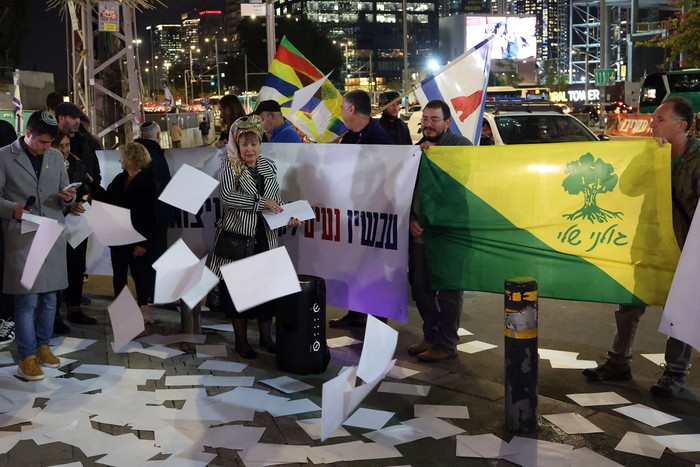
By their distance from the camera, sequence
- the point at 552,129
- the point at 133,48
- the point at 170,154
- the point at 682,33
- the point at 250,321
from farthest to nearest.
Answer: the point at 682,33
the point at 552,129
the point at 133,48
the point at 170,154
the point at 250,321

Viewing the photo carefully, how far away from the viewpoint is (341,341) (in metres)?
7.77

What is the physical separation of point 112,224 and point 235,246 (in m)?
1.11

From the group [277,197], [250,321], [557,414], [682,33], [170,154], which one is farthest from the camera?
[682,33]

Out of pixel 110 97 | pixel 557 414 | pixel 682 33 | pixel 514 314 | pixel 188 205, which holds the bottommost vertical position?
pixel 557 414

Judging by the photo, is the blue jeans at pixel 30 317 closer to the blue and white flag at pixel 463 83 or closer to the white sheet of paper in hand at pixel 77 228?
the white sheet of paper in hand at pixel 77 228

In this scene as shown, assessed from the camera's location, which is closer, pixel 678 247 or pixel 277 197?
pixel 678 247

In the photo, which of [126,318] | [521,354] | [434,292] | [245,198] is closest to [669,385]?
[521,354]

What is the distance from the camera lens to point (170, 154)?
9227 millimetres

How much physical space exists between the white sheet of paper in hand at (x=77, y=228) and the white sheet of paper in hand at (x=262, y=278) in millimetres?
2491

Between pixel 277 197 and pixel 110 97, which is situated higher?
pixel 110 97

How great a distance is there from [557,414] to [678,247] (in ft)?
4.69

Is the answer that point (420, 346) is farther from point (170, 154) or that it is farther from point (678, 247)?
point (170, 154)

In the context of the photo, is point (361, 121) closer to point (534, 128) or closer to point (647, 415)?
point (647, 415)

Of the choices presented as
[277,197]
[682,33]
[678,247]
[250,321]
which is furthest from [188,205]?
[682,33]
